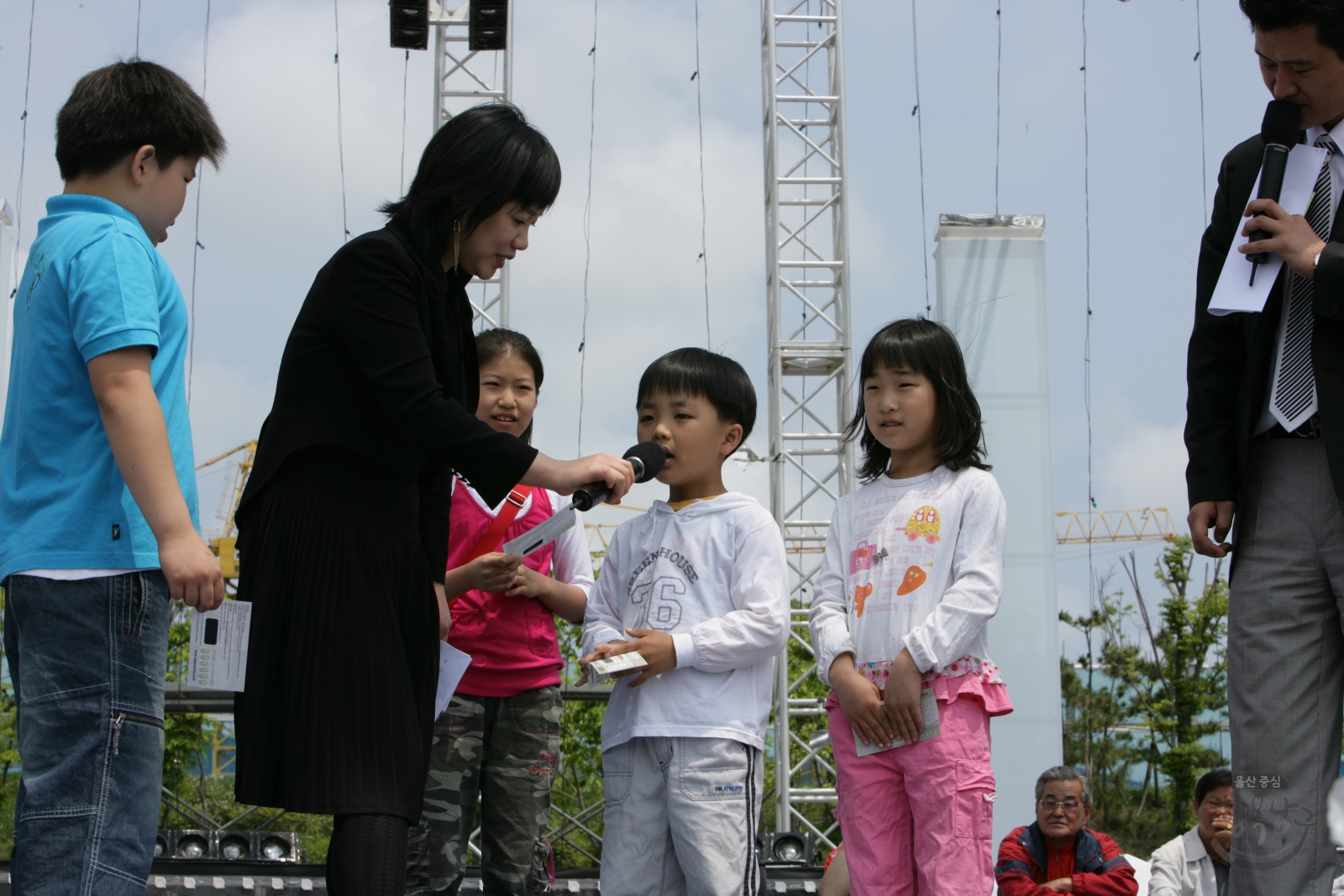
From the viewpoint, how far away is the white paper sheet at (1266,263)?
1623 mm

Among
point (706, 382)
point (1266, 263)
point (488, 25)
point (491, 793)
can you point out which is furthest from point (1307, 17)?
point (488, 25)

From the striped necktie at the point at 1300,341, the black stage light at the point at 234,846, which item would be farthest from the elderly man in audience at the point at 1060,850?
the black stage light at the point at 234,846

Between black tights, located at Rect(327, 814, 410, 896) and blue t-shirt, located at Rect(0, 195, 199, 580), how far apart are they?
17.2 inches

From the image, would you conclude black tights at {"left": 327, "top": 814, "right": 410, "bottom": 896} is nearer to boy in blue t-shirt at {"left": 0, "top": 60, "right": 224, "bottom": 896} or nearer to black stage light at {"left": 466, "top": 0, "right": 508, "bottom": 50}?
boy in blue t-shirt at {"left": 0, "top": 60, "right": 224, "bottom": 896}

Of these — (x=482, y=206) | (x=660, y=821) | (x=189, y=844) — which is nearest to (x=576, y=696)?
(x=189, y=844)

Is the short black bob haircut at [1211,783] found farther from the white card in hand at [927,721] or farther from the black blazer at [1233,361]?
the black blazer at [1233,361]

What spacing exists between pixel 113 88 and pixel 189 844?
188 inches

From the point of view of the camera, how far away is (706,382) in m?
2.42

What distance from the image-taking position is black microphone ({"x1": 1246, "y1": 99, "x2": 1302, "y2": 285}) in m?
1.64

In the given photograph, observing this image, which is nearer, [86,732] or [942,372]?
[86,732]

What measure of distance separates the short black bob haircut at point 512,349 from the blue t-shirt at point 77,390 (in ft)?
3.72

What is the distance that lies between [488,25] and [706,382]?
217 inches

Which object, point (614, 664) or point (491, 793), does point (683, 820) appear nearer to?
point (614, 664)

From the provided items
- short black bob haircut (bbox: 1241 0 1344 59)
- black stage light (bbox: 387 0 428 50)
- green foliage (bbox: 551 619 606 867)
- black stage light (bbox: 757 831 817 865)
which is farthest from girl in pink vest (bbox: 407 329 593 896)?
green foliage (bbox: 551 619 606 867)
